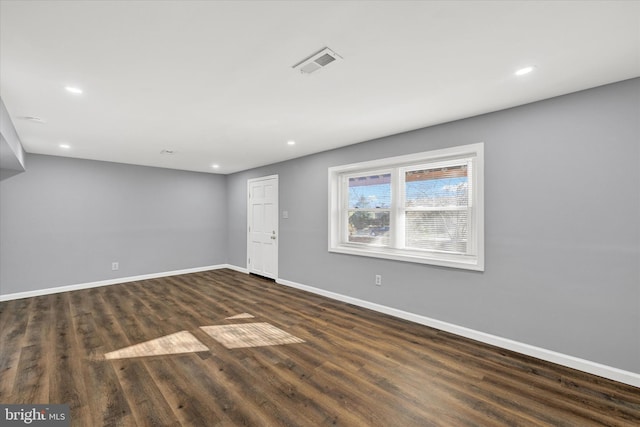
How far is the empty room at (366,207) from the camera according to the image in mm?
1668

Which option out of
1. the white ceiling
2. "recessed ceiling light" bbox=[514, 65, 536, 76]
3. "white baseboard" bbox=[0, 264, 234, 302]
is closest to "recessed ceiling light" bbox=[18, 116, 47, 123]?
the white ceiling

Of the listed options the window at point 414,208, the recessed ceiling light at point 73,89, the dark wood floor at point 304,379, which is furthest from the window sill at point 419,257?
the recessed ceiling light at point 73,89

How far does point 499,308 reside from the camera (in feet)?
9.06

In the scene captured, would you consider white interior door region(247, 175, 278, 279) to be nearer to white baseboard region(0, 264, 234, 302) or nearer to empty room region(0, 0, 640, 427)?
white baseboard region(0, 264, 234, 302)

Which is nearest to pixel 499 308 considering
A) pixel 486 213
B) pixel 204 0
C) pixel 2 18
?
pixel 486 213

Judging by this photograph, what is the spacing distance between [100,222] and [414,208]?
5.68 metres

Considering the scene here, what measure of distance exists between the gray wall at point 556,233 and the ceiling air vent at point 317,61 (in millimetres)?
1883

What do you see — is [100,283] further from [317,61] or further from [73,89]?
[317,61]

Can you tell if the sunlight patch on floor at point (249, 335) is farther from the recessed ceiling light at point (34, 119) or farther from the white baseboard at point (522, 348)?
the recessed ceiling light at point (34, 119)

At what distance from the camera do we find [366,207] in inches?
164

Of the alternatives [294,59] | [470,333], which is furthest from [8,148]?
[470,333]

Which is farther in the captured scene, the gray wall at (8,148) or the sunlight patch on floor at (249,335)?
the sunlight patch on floor at (249,335)

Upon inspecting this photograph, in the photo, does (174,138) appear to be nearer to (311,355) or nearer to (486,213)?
(311,355)

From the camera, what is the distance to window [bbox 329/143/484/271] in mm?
3057
